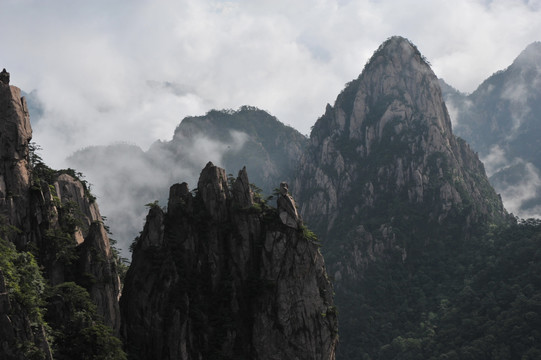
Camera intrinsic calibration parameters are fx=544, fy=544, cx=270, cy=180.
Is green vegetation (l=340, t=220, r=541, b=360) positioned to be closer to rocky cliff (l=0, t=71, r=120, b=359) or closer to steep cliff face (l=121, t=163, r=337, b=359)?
steep cliff face (l=121, t=163, r=337, b=359)

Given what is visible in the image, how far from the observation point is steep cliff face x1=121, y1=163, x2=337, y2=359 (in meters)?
67.1

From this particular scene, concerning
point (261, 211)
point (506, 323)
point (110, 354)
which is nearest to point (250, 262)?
point (261, 211)

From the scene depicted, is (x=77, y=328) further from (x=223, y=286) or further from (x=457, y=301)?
(x=457, y=301)

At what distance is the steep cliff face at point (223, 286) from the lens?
6706cm

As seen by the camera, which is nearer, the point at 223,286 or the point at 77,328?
the point at 77,328

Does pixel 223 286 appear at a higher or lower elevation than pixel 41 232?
lower

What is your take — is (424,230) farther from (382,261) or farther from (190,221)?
(190,221)

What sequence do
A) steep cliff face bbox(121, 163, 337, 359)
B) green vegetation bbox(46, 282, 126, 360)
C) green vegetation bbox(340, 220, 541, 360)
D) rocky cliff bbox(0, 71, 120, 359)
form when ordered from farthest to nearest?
green vegetation bbox(340, 220, 541, 360) → steep cliff face bbox(121, 163, 337, 359) → rocky cliff bbox(0, 71, 120, 359) → green vegetation bbox(46, 282, 126, 360)

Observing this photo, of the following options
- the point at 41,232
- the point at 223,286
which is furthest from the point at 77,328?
the point at 223,286

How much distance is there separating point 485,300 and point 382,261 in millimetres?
45216

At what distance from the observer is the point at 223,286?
7112cm

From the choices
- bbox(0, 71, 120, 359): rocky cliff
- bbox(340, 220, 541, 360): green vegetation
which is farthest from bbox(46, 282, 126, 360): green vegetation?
bbox(340, 220, 541, 360): green vegetation

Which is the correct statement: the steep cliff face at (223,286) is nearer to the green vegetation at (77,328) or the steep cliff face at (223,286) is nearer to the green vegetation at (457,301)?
the green vegetation at (77,328)

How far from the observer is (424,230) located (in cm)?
18250
